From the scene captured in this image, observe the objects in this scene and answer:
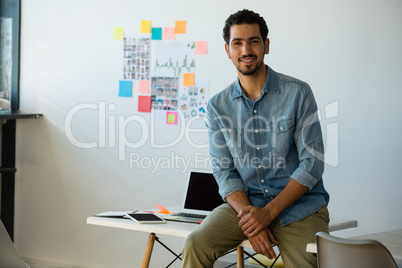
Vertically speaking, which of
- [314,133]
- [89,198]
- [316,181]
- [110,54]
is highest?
[110,54]

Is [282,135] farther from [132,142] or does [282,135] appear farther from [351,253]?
[132,142]

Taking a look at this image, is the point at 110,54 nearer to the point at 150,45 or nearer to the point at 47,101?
the point at 150,45

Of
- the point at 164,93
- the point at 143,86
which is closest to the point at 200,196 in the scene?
the point at 164,93

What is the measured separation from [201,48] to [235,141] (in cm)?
127

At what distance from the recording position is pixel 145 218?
2584 mm

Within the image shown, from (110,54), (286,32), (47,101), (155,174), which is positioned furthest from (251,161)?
(47,101)

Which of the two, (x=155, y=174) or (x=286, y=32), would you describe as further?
(x=155, y=174)

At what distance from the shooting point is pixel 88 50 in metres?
3.84

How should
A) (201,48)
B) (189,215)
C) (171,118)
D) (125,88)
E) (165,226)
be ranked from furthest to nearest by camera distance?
(125,88), (171,118), (201,48), (189,215), (165,226)

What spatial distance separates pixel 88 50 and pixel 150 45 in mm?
470

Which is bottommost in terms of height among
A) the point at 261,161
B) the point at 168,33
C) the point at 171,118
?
the point at 261,161

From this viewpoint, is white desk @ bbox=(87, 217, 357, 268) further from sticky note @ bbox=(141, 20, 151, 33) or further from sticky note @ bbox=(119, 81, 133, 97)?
sticky note @ bbox=(141, 20, 151, 33)

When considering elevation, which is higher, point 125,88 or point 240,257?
point 125,88

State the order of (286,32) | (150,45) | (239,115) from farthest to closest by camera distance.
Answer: (150,45), (286,32), (239,115)
